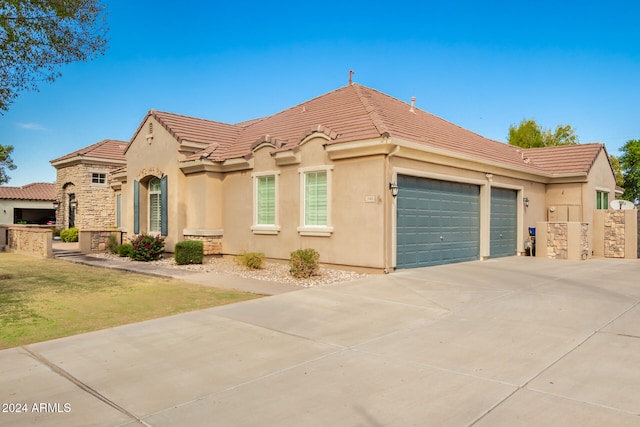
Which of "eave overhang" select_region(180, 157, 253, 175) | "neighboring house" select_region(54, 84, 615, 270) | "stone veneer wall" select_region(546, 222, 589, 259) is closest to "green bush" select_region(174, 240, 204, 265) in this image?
"neighboring house" select_region(54, 84, 615, 270)

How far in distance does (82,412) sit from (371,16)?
15.9 meters

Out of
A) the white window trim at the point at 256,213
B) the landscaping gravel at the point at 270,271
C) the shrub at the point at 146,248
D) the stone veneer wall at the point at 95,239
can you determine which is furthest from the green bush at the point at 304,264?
the stone veneer wall at the point at 95,239

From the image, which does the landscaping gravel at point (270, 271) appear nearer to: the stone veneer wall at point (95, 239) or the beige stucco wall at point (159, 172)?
the beige stucco wall at point (159, 172)

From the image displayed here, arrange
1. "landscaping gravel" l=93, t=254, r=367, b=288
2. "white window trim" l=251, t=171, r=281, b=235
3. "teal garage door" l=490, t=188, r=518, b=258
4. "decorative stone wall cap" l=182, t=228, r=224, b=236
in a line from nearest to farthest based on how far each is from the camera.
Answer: "landscaping gravel" l=93, t=254, r=367, b=288
"white window trim" l=251, t=171, r=281, b=235
"decorative stone wall cap" l=182, t=228, r=224, b=236
"teal garage door" l=490, t=188, r=518, b=258

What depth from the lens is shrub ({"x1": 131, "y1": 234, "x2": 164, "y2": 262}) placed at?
16.0m

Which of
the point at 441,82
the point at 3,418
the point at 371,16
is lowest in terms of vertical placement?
the point at 3,418

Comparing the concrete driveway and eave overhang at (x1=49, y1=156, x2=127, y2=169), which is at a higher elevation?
eave overhang at (x1=49, y1=156, x2=127, y2=169)

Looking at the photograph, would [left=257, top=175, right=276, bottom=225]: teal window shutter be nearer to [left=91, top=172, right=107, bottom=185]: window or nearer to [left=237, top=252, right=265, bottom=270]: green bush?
[left=237, top=252, right=265, bottom=270]: green bush

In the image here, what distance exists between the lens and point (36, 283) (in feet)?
37.9

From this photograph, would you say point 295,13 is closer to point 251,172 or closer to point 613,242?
point 251,172

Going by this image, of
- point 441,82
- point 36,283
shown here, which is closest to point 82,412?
point 36,283

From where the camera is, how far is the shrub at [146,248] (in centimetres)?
1596

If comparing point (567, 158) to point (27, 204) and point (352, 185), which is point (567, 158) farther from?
point (27, 204)

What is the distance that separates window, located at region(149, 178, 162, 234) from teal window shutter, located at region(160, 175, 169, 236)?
89 cm
